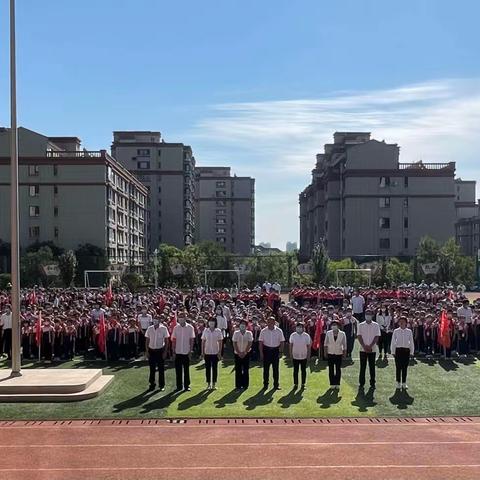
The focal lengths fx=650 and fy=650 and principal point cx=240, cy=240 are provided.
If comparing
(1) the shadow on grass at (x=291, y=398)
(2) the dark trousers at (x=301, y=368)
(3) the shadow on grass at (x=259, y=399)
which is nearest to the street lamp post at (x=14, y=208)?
(3) the shadow on grass at (x=259, y=399)

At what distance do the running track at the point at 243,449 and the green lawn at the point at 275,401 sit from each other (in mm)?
602

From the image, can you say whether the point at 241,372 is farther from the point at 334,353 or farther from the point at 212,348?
the point at 334,353

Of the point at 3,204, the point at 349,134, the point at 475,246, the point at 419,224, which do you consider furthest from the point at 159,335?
the point at 475,246

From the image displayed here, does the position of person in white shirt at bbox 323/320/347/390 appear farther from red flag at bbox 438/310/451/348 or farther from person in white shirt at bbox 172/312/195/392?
red flag at bbox 438/310/451/348

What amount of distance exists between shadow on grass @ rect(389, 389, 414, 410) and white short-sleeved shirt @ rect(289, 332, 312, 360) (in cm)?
216

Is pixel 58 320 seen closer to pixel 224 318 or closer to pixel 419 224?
pixel 224 318

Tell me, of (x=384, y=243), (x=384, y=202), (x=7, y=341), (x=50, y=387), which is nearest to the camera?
(x=50, y=387)

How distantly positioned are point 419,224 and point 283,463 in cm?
6766

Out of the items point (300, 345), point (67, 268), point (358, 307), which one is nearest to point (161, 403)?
point (300, 345)

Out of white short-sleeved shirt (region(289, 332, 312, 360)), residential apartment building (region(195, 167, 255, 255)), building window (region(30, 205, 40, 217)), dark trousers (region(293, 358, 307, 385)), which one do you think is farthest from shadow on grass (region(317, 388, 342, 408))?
residential apartment building (region(195, 167, 255, 255))

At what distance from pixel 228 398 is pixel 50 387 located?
3.87 m

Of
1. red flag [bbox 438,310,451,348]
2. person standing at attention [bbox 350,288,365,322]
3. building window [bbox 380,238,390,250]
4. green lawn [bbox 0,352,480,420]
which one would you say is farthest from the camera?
building window [bbox 380,238,390,250]

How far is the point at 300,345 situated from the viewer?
14.8 m

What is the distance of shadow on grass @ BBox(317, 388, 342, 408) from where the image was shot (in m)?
13.5
